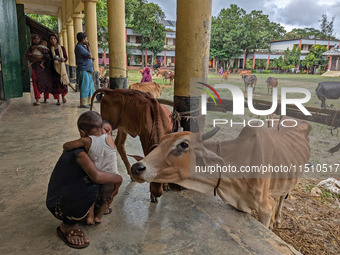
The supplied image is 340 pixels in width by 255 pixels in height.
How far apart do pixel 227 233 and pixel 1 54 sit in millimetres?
6386

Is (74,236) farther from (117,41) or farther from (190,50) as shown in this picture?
(117,41)

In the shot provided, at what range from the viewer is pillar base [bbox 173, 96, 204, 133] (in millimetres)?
2973

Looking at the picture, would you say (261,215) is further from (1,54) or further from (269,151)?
(1,54)

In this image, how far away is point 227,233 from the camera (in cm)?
218

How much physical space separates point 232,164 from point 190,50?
1314 millimetres

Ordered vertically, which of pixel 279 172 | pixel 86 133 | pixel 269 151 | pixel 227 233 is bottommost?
pixel 227 233

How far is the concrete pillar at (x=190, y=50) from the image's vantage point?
279cm

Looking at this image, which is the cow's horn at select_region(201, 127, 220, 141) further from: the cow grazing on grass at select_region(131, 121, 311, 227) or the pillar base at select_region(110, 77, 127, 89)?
the pillar base at select_region(110, 77, 127, 89)

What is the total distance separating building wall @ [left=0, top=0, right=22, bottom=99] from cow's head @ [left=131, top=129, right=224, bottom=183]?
581cm

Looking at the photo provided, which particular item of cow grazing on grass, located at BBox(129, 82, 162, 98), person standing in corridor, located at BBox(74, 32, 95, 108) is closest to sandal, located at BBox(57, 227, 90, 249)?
person standing in corridor, located at BBox(74, 32, 95, 108)

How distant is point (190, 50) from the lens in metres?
2.87

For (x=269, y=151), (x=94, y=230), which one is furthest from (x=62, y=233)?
(x=269, y=151)

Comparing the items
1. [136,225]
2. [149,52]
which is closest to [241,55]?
[149,52]

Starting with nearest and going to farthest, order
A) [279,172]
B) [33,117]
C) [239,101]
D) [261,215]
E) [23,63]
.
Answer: [261,215] < [279,172] < [239,101] < [33,117] < [23,63]
